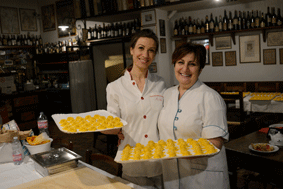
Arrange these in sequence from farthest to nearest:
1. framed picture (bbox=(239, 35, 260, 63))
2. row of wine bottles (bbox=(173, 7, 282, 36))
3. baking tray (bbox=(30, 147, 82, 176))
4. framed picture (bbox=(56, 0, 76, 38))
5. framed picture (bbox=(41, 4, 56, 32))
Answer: framed picture (bbox=(41, 4, 56, 32))
framed picture (bbox=(56, 0, 76, 38))
framed picture (bbox=(239, 35, 260, 63))
row of wine bottles (bbox=(173, 7, 282, 36))
baking tray (bbox=(30, 147, 82, 176))

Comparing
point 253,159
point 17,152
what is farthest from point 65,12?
point 253,159

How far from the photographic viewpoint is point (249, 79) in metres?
5.52

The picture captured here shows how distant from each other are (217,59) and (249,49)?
2.31 ft

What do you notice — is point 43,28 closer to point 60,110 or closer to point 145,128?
point 60,110

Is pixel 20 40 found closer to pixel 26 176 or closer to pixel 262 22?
pixel 262 22

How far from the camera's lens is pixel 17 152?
221cm

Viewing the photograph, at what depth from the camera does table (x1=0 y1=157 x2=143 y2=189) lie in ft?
5.60

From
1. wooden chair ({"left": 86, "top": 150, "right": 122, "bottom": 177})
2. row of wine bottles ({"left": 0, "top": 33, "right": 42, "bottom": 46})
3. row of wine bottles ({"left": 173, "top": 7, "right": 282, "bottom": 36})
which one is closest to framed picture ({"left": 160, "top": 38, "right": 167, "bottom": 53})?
row of wine bottles ({"left": 173, "top": 7, "right": 282, "bottom": 36})

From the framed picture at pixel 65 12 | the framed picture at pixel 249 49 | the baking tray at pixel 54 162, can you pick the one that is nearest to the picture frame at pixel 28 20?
the framed picture at pixel 65 12

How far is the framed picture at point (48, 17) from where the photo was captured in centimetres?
915

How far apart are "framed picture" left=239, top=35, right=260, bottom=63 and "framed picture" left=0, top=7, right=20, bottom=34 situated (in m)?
7.53

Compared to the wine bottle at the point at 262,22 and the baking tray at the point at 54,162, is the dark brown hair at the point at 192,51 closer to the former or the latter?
the baking tray at the point at 54,162

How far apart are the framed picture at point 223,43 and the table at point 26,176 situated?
4570 millimetres

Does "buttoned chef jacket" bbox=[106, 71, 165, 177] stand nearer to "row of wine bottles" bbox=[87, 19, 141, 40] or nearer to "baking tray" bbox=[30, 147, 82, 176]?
"baking tray" bbox=[30, 147, 82, 176]
